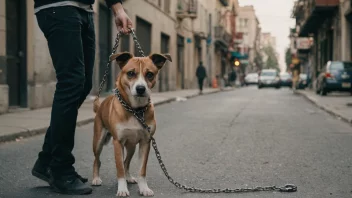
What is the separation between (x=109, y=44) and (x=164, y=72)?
937 cm

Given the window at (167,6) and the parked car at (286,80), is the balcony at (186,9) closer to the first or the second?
the window at (167,6)

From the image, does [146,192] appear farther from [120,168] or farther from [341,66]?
[341,66]

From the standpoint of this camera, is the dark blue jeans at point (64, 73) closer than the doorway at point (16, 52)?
Yes

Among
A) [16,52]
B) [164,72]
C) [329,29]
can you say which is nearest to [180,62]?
[164,72]

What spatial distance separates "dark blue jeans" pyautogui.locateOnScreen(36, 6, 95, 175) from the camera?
3.96m

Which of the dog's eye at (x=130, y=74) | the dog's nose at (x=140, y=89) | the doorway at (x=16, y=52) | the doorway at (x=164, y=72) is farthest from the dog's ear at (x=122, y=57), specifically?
the doorway at (x=164, y=72)

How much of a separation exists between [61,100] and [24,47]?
9304 mm

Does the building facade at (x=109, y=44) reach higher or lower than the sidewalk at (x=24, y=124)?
higher

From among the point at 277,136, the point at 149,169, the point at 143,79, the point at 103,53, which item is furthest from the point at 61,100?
the point at 103,53

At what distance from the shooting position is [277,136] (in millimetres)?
8453

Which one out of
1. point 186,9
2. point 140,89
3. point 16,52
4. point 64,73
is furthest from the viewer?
point 186,9

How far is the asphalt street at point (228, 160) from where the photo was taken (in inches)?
171

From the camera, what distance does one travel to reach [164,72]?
2983 cm

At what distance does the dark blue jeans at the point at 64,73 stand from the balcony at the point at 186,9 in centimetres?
3067
